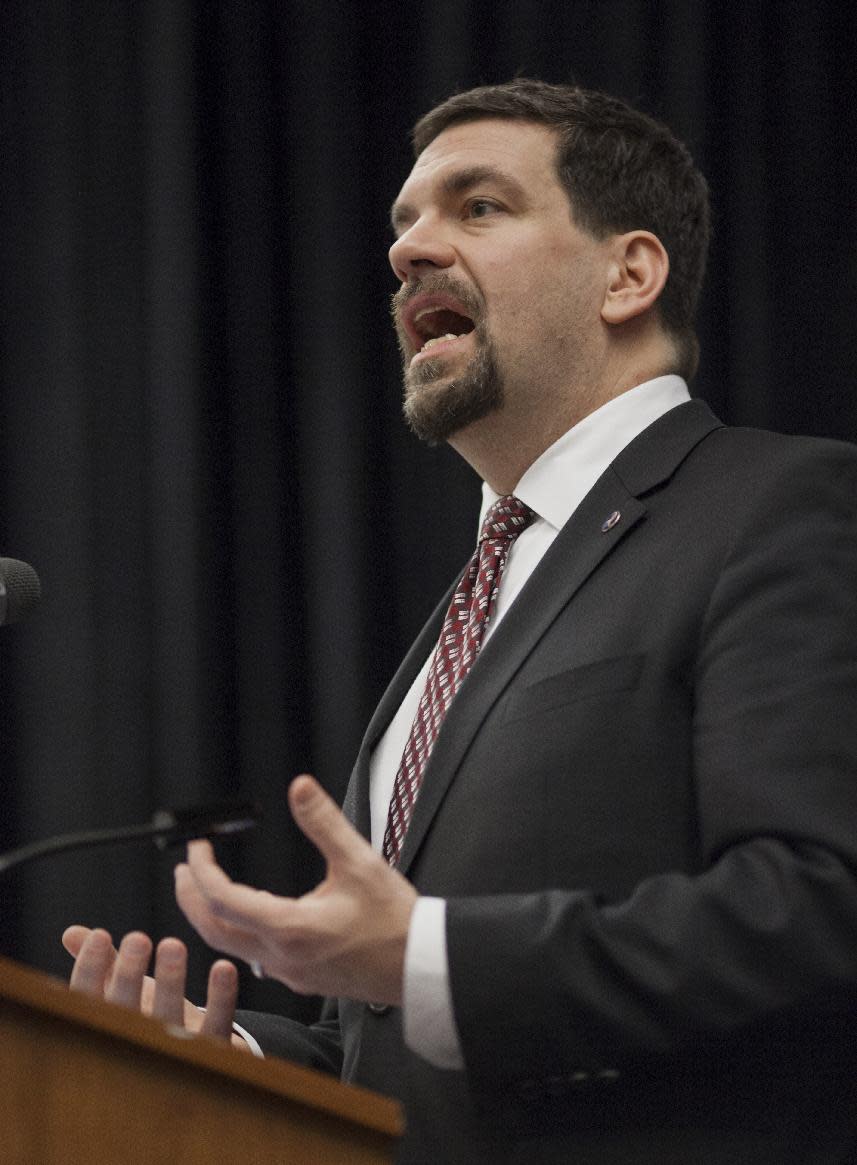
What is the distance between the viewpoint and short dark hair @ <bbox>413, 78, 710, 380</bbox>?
192 cm

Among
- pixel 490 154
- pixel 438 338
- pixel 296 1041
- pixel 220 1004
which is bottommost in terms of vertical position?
pixel 296 1041

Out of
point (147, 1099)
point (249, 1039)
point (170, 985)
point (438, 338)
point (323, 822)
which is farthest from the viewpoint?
point (438, 338)

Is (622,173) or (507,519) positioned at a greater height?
(622,173)

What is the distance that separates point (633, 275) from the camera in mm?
1909

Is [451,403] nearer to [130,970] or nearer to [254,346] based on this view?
[130,970]

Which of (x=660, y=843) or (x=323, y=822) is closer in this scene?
(x=323, y=822)

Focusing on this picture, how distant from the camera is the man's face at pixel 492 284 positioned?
1.83 metres

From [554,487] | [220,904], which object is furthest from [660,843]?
[554,487]

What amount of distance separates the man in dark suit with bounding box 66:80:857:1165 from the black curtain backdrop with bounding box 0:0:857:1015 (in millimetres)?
803

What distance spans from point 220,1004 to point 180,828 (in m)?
0.48

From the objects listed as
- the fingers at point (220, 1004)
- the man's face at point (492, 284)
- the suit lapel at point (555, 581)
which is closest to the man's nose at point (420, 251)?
the man's face at point (492, 284)

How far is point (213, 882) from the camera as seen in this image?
41.2 inches

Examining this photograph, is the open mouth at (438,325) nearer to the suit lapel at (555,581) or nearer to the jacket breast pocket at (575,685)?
the suit lapel at (555,581)

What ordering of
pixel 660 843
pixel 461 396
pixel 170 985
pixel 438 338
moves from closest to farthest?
1. pixel 660 843
2. pixel 170 985
3. pixel 461 396
4. pixel 438 338
